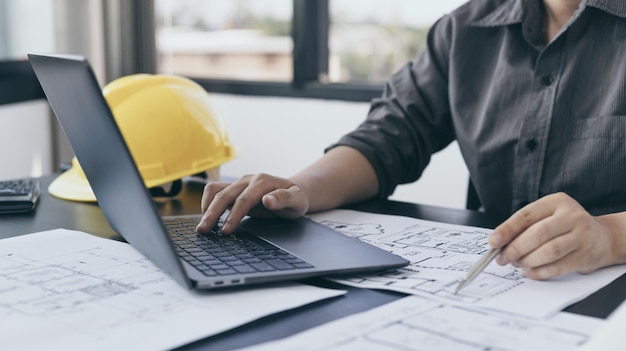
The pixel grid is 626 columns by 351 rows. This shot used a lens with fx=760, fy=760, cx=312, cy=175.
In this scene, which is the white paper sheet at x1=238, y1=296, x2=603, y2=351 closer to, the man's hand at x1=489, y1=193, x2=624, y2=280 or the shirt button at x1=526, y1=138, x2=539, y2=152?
the man's hand at x1=489, y1=193, x2=624, y2=280

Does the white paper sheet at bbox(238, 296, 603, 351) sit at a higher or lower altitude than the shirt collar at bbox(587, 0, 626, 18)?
lower

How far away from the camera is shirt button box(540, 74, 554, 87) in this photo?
4.08 ft

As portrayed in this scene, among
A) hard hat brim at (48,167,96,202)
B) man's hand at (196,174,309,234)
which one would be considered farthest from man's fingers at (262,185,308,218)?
hard hat brim at (48,167,96,202)

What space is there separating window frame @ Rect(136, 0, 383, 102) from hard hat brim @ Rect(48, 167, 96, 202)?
1.61 metres

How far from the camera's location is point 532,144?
125 cm

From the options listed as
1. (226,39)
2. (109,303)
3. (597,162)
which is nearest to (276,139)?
(226,39)

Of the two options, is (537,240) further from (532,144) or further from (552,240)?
(532,144)

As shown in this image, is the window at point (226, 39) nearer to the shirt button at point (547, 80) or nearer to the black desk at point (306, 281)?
the black desk at point (306, 281)

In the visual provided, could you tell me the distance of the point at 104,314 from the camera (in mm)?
691

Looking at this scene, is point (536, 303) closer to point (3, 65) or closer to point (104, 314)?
point (104, 314)

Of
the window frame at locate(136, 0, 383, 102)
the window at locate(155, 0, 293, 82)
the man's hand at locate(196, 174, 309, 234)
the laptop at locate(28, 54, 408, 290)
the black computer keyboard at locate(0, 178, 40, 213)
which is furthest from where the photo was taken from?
the window at locate(155, 0, 293, 82)

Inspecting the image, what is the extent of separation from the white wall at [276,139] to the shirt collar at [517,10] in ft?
4.08

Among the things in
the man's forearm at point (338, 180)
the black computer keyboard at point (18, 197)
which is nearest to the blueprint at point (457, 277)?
the man's forearm at point (338, 180)

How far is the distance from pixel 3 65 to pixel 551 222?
8.35ft
